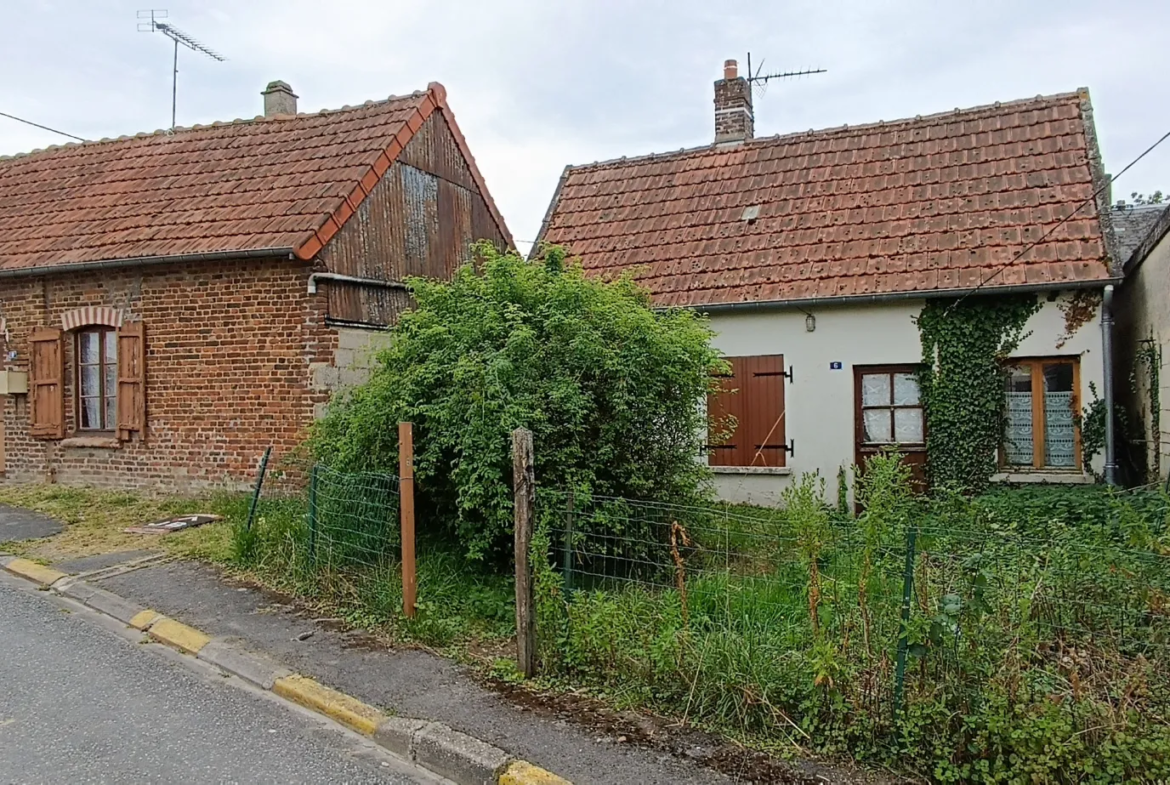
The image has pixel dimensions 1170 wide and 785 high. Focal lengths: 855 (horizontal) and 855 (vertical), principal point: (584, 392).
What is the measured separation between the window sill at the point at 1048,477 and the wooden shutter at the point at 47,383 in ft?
41.0

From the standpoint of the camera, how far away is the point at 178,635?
6.26 metres

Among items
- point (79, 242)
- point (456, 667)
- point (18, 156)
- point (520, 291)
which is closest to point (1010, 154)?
point (520, 291)

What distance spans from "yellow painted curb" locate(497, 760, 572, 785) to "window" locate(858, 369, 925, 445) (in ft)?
25.7

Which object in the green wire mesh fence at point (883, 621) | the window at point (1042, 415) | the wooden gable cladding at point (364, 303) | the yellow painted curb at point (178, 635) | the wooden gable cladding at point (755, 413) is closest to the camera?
the green wire mesh fence at point (883, 621)

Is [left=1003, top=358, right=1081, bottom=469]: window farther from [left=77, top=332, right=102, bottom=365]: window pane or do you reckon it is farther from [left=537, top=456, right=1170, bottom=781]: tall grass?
[left=77, top=332, right=102, bottom=365]: window pane

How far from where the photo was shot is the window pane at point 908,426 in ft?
35.2

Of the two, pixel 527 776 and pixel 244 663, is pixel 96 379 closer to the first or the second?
pixel 244 663

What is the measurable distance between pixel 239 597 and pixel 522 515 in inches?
126

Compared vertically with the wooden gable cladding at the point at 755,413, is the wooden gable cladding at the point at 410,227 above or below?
above

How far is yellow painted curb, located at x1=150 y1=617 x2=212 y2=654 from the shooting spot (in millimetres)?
6090

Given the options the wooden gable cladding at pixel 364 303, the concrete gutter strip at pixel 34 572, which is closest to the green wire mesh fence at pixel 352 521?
the concrete gutter strip at pixel 34 572

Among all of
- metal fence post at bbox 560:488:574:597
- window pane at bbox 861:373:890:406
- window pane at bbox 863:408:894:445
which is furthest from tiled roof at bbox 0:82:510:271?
window pane at bbox 863:408:894:445

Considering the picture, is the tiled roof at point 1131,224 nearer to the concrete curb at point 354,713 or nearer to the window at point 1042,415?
the window at point 1042,415

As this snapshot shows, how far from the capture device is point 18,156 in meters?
15.6
